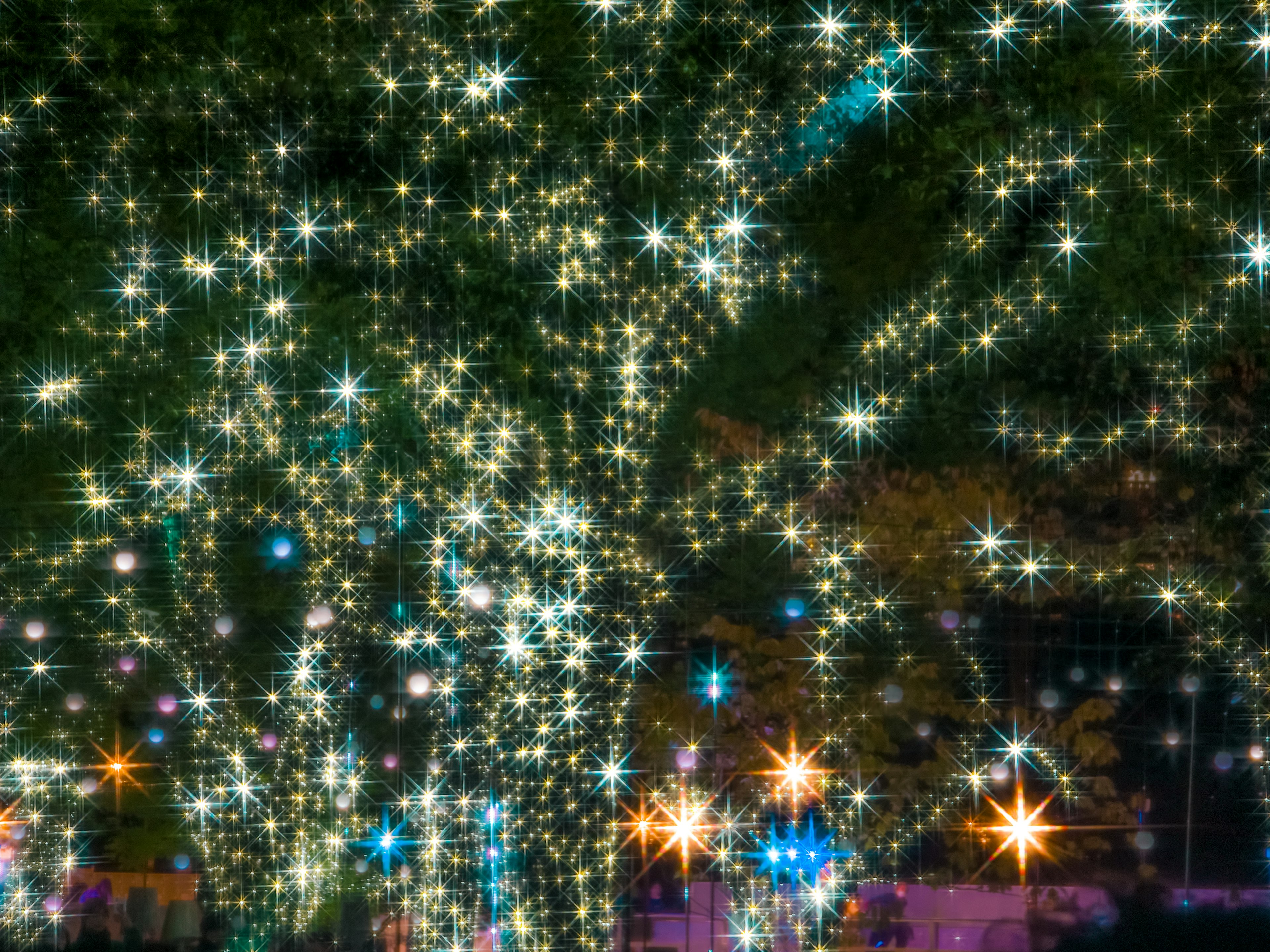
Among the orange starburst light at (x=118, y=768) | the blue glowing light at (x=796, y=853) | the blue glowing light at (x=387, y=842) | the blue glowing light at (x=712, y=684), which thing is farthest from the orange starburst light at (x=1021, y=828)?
the orange starburst light at (x=118, y=768)

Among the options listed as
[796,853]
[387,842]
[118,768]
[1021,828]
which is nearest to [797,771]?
[796,853]

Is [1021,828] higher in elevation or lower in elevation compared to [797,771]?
lower

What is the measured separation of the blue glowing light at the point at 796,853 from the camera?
61.4 inches

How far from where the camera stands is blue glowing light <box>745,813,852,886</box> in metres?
1.56

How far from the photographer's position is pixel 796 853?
1563 mm

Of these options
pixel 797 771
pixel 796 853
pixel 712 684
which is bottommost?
pixel 796 853

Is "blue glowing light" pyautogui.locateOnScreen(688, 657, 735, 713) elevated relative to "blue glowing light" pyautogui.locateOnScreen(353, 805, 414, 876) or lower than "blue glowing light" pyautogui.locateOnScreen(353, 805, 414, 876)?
elevated

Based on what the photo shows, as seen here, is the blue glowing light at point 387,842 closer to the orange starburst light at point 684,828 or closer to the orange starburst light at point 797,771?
the orange starburst light at point 684,828

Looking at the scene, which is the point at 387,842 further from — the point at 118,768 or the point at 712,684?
the point at 712,684

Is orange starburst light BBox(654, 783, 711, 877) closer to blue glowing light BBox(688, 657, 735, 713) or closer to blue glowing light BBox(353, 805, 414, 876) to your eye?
blue glowing light BBox(688, 657, 735, 713)

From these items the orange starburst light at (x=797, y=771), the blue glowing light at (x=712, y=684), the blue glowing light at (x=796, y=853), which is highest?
the blue glowing light at (x=712, y=684)

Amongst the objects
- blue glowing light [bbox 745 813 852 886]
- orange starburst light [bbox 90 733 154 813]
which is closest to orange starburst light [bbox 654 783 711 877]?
blue glowing light [bbox 745 813 852 886]

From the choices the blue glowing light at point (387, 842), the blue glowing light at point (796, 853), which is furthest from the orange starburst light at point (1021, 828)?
the blue glowing light at point (387, 842)

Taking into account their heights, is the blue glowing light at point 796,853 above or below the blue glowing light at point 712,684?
below
